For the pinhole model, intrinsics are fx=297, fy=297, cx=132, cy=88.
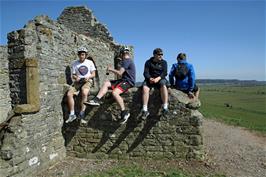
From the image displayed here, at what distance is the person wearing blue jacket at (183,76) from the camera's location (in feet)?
31.8

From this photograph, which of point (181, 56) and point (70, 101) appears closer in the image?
point (70, 101)

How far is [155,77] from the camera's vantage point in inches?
362

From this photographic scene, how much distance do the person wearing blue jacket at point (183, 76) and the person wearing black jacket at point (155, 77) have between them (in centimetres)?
67

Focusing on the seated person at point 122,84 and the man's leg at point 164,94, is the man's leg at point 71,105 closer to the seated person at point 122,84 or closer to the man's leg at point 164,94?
the seated person at point 122,84

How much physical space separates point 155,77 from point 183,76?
112 cm

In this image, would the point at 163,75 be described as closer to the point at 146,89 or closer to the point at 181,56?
the point at 146,89

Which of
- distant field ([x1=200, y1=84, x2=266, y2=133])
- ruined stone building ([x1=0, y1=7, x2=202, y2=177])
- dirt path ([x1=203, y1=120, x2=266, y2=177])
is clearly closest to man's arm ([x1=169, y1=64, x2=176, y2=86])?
ruined stone building ([x1=0, y1=7, x2=202, y2=177])

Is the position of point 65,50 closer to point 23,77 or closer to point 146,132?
point 23,77

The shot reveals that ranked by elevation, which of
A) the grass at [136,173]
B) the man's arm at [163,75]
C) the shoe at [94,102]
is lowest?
the grass at [136,173]

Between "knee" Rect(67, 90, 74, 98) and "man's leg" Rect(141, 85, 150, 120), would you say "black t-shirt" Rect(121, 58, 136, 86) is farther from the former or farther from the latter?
"knee" Rect(67, 90, 74, 98)

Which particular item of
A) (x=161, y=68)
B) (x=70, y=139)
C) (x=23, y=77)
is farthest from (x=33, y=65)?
(x=161, y=68)

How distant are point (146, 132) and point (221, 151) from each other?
3574 millimetres

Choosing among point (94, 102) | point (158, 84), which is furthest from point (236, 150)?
point (94, 102)

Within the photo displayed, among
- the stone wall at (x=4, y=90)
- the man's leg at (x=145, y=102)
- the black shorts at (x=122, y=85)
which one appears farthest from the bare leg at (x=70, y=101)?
the stone wall at (x=4, y=90)
